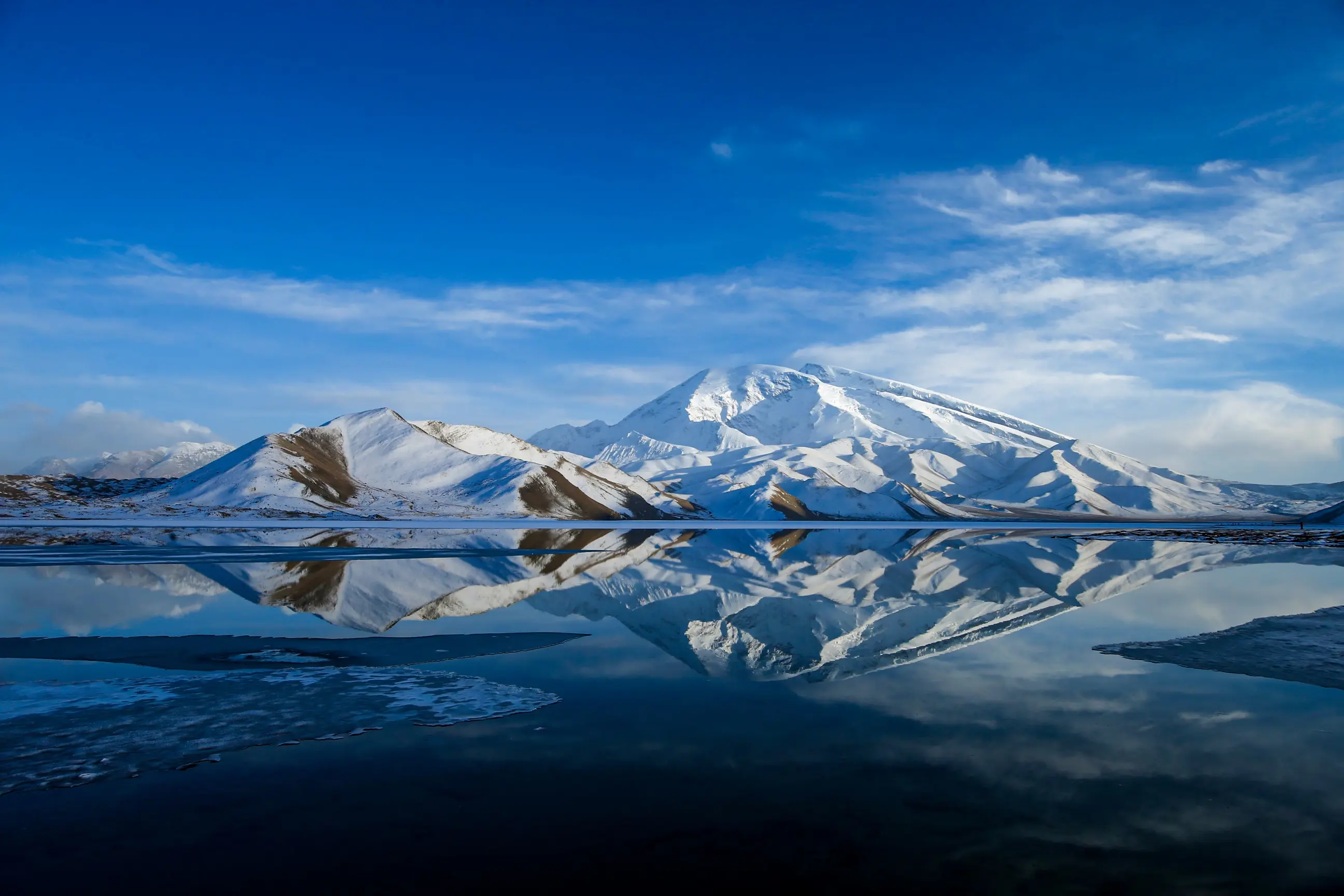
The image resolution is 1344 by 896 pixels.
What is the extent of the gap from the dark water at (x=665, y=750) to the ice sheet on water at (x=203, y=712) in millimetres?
56

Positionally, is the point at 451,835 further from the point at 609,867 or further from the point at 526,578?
the point at 526,578

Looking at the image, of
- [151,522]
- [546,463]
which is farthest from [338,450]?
[151,522]

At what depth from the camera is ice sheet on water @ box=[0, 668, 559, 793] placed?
848 centimetres

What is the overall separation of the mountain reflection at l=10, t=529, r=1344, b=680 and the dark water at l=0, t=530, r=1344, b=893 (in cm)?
23

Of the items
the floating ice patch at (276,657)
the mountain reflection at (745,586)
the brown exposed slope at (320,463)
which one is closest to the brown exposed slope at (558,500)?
the brown exposed slope at (320,463)

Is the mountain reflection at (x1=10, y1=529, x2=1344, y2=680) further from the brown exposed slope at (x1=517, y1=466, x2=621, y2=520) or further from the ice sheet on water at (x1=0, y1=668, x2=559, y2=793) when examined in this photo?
the brown exposed slope at (x1=517, y1=466, x2=621, y2=520)

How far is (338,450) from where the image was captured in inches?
4892

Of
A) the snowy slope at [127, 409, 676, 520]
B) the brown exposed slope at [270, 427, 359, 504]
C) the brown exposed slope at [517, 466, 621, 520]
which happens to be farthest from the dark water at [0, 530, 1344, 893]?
the brown exposed slope at [517, 466, 621, 520]

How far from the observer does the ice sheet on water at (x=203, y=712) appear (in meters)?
8.48

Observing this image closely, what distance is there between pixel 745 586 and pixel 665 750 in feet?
58.2

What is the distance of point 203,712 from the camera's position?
33.9 feet

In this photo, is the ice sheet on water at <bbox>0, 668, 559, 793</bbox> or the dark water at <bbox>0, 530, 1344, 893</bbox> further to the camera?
the ice sheet on water at <bbox>0, 668, 559, 793</bbox>

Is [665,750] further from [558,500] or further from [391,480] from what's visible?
[391,480]

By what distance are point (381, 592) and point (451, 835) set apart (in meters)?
18.3
